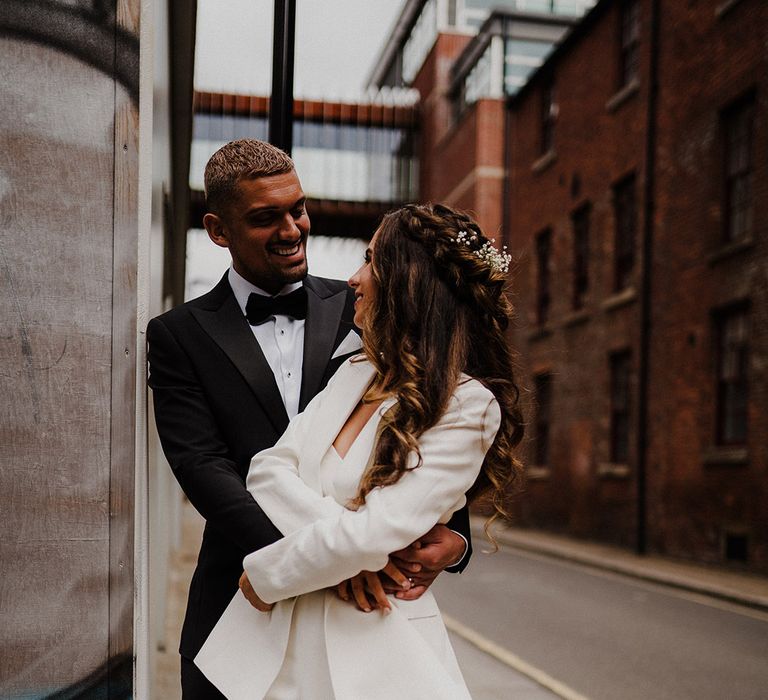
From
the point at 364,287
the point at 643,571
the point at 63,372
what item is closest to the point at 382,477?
the point at 364,287

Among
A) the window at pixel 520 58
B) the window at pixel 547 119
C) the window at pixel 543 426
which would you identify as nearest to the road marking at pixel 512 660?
the window at pixel 543 426

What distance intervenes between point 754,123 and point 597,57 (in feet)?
23.3

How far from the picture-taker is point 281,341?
289 centimetres

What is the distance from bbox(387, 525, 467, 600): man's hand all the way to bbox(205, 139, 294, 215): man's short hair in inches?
39.7

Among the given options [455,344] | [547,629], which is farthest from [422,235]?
[547,629]

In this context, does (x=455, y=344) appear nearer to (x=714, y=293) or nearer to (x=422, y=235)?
(x=422, y=235)

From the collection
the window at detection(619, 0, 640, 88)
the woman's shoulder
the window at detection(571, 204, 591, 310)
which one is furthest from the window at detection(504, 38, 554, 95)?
the woman's shoulder

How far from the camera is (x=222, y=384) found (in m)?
2.68

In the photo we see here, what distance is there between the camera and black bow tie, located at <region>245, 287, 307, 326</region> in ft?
9.43

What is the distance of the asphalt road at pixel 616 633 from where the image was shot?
24.8 ft

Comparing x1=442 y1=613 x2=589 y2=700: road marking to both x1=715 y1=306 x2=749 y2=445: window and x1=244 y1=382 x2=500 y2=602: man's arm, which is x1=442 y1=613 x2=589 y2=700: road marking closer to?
x1=244 y1=382 x2=500 y2=602: man's arm

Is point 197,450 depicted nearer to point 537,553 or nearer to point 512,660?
point 512,660

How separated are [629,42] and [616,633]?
1389 cm

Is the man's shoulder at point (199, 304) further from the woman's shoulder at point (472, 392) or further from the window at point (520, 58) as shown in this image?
the window at point (520, 58)
